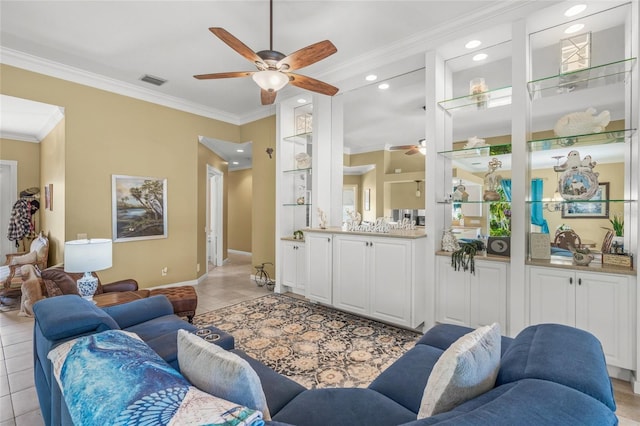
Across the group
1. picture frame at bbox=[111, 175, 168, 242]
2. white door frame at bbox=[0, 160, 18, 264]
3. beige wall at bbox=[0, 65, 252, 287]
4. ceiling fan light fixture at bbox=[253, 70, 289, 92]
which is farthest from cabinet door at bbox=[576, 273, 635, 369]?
white door frame at bbox=[0, 160, 18, 264]

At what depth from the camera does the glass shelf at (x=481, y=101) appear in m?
2.92

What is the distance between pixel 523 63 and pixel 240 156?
236 inches

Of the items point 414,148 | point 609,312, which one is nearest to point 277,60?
point 414,148

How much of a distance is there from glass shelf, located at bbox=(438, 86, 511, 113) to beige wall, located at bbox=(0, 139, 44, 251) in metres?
7.07

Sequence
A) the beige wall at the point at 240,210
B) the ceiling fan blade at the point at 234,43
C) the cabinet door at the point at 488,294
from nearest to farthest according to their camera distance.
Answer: the ceiling fan blade at the point at 234,43 → the cabinet door at the point at 488,294 → the beige wall at the point at 240,210

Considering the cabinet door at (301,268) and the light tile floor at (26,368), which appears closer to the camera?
the light tile floor at (26,368)

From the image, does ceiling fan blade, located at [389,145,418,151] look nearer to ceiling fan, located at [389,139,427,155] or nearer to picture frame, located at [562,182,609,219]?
ceiling fan, located at [389,139,427,155]

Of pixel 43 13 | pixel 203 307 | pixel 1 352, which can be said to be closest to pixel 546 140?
pixel 203 307

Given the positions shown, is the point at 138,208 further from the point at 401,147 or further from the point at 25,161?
the point at 401,147

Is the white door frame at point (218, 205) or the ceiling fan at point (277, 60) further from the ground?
the ceiling fan at point (277, 60)

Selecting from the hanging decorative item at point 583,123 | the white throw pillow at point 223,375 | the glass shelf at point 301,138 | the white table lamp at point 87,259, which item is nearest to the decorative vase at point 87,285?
the white table lamp at point 87,259

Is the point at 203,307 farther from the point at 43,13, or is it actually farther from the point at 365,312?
the point at 43,13

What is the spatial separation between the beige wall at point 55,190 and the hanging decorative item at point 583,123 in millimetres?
5677

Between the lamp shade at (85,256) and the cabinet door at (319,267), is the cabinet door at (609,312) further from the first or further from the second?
the lamp shade at (85,256)
